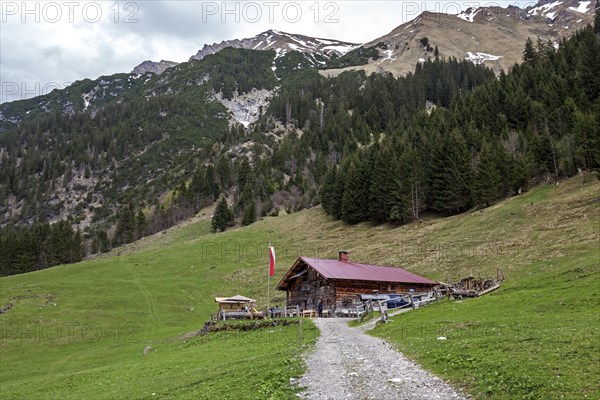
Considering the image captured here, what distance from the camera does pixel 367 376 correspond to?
51.4 feet

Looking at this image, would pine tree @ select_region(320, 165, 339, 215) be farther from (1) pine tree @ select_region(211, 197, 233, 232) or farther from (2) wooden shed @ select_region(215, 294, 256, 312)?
(2) wooden shed @ select_region(215, 294, 256, 312)

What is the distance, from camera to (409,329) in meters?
27.3

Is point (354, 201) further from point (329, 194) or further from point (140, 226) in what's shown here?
point (140, 226)

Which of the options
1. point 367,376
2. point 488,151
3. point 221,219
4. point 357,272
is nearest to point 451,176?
point 488,151

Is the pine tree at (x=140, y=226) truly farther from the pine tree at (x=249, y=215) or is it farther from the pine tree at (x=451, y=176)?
the pine tree at (x=451, y=176)

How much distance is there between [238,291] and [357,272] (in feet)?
92.6

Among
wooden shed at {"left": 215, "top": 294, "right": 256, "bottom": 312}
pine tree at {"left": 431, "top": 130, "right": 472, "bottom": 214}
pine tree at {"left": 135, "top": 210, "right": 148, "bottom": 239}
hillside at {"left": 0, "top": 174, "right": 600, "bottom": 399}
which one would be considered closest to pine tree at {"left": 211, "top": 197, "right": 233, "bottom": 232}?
hillside at {"left": 0, "top": 174, "right": 600, "bottom": 399}

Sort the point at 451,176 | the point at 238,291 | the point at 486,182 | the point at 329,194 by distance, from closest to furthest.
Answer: the point at 238,291 → the point at 486,182 → the point at 451,176 → the point at 329,194

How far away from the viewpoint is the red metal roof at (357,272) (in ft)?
160

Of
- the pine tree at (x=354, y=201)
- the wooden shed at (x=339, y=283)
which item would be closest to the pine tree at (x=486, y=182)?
the pine tree at (x=354, y=201)

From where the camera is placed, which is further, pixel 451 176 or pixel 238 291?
pixel 451 176

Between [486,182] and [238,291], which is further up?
[486,182]

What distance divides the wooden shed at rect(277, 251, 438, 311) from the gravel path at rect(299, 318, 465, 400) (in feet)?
81.6

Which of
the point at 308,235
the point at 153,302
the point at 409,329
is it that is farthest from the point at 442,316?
the point at 308,235
